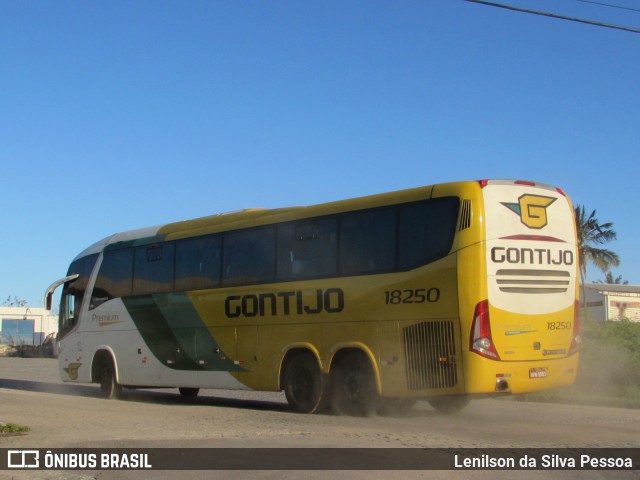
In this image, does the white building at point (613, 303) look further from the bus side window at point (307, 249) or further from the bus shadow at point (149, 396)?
the bus side window at point (307, 249)

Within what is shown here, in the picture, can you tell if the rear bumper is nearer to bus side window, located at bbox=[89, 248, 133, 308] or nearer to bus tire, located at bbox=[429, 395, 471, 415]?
bus tire, located at bbox=[429, 395, 471, 415]

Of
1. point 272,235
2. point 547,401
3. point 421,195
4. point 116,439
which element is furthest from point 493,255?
point 547,401

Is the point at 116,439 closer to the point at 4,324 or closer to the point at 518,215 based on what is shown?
the point at 518,215

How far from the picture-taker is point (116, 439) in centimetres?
1127

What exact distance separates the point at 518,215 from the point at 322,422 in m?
4.54

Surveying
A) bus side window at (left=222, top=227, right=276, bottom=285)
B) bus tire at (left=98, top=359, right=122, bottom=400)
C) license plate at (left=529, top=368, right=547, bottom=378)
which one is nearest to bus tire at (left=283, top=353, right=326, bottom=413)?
bus side window at (left=222, top=227, right=276, bottom=285)

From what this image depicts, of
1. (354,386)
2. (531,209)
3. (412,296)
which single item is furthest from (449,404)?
(531,209)

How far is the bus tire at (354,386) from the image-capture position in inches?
555

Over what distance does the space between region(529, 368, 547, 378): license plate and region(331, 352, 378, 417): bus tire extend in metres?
2.55

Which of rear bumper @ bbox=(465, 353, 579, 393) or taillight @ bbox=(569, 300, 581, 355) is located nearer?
rear bumper @ bbox=(465, 353, 579, 393)

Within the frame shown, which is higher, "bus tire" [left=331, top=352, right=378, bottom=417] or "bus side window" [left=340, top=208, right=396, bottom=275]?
"bus side window" [left=340, top=208, right=396, bottom=275]

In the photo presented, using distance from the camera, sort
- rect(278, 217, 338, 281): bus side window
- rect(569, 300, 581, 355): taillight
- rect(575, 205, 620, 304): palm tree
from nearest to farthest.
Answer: rect(569, 300, 581, 355): taillight
rect(278, 217, 338, 281): bus side window
rect(575, 205, 620, 304): palm tree

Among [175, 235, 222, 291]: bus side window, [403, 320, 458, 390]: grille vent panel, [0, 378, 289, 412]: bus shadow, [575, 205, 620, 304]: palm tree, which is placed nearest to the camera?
[403, 320, 458, 390]: grille vent panel

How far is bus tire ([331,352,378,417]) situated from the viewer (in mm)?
14102
